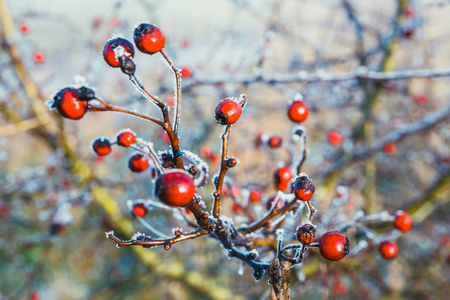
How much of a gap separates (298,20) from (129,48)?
14.0ft

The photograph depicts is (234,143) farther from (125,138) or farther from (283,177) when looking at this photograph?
(125,138)

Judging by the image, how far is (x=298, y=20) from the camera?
14.9ft

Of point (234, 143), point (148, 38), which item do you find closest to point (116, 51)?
point (148, 38)

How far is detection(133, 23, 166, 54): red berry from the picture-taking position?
2.45 feet

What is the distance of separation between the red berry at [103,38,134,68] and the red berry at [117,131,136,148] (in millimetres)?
230

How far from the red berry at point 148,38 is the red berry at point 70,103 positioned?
0.18 meters

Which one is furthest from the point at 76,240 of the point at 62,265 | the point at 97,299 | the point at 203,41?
the point at 203,41

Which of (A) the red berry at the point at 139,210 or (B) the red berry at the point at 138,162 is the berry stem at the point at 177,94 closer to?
(B) the red berry at the point at 138,162

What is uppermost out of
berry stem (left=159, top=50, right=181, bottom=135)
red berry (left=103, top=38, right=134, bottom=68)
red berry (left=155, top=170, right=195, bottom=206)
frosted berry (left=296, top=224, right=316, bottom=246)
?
red berry (left=103, top=38, right=134, bottom=68)

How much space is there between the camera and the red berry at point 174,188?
1.95 feet

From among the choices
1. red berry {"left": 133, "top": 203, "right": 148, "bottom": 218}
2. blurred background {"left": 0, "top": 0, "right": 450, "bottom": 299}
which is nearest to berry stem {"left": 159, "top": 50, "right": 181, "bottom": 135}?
blurred background {"left": 0, "top": 0, "right": 450, "bottom": 299}

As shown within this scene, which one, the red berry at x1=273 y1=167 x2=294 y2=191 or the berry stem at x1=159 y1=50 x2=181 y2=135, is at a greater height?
the berry stem at x1=159 y1=50 x2=181 y2=135

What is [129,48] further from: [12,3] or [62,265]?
[62,265]

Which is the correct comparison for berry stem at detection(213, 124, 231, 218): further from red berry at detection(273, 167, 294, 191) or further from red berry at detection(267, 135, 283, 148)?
red berry at detection(267, 135, 283, 148)
